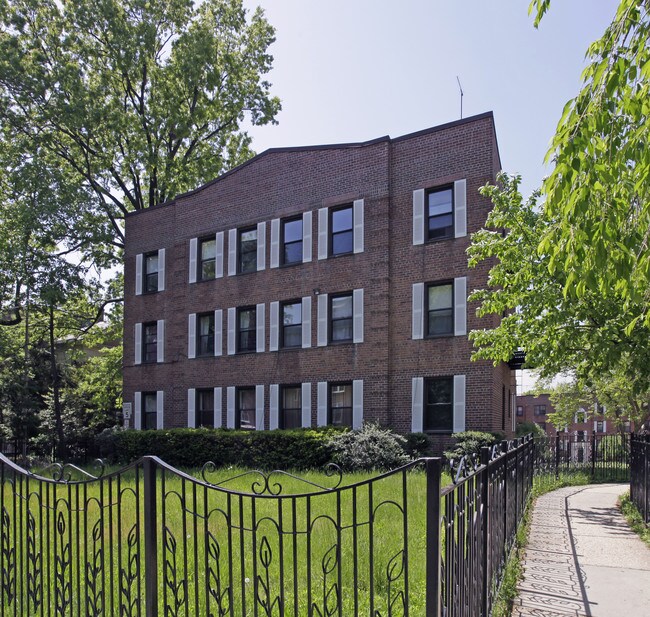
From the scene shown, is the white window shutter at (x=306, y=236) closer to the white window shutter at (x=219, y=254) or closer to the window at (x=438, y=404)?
the white window shutter at (x=219, y=254)

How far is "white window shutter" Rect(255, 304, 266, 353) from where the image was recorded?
73.4 ft

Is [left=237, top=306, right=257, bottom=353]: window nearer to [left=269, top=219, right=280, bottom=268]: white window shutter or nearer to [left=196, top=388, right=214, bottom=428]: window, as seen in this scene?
[left=269, top=219, right=280, bottom=268]: white window shutter

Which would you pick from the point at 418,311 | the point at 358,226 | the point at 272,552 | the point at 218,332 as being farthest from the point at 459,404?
the point at 272,552

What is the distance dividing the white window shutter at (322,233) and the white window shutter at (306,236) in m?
0.37

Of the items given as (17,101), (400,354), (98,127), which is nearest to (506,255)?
(400,354)

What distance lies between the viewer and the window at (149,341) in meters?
26.1

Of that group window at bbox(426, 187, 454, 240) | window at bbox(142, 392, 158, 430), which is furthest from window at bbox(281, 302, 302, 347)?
window at bbox(142, 392, 158, 430)

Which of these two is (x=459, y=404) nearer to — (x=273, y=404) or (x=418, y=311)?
(x=418, y=311)

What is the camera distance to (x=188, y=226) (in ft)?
82.7

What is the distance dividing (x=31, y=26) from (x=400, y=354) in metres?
22.5

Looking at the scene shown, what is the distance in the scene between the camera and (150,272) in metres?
26.7

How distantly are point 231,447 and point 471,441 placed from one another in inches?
292

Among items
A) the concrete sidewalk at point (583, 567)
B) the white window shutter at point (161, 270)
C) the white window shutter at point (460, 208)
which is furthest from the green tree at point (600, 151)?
the white window shutter at point (161, 270)

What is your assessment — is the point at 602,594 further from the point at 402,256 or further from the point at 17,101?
the point at 17,101
